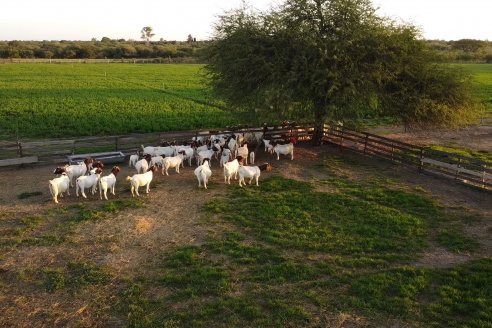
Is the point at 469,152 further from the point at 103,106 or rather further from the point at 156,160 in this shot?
the point at 103,106

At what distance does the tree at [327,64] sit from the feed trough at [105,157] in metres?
5.88

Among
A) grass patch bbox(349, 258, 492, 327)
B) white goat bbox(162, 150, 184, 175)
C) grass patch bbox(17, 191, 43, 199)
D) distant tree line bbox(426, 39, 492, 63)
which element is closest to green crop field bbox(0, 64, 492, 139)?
white goat bbox(162, 150, 184, 175)

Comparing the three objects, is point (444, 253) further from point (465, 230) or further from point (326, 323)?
point (326, 323)

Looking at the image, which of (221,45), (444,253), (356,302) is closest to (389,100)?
(221,45)

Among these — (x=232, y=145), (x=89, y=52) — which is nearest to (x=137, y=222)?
(x=232, y=145)

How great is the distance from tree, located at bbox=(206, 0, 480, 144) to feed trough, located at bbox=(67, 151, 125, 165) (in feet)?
19.3

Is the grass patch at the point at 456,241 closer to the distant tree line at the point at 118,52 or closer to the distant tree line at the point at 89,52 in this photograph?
the distant tree line at the point at 118,52

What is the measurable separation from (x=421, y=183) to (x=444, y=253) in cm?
622

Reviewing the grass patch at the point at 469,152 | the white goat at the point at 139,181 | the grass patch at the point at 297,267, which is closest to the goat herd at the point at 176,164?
the white goat at the point at 139,181

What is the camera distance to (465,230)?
39.0 ft

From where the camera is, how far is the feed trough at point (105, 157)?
18.1m

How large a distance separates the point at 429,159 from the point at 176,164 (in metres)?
10.5

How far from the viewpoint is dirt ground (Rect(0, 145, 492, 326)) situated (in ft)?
29.2

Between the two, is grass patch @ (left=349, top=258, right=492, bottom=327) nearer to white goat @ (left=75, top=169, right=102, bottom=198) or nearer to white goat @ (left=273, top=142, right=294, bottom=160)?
white goat @ (left=75, top=169, right=102, bottom=198)
